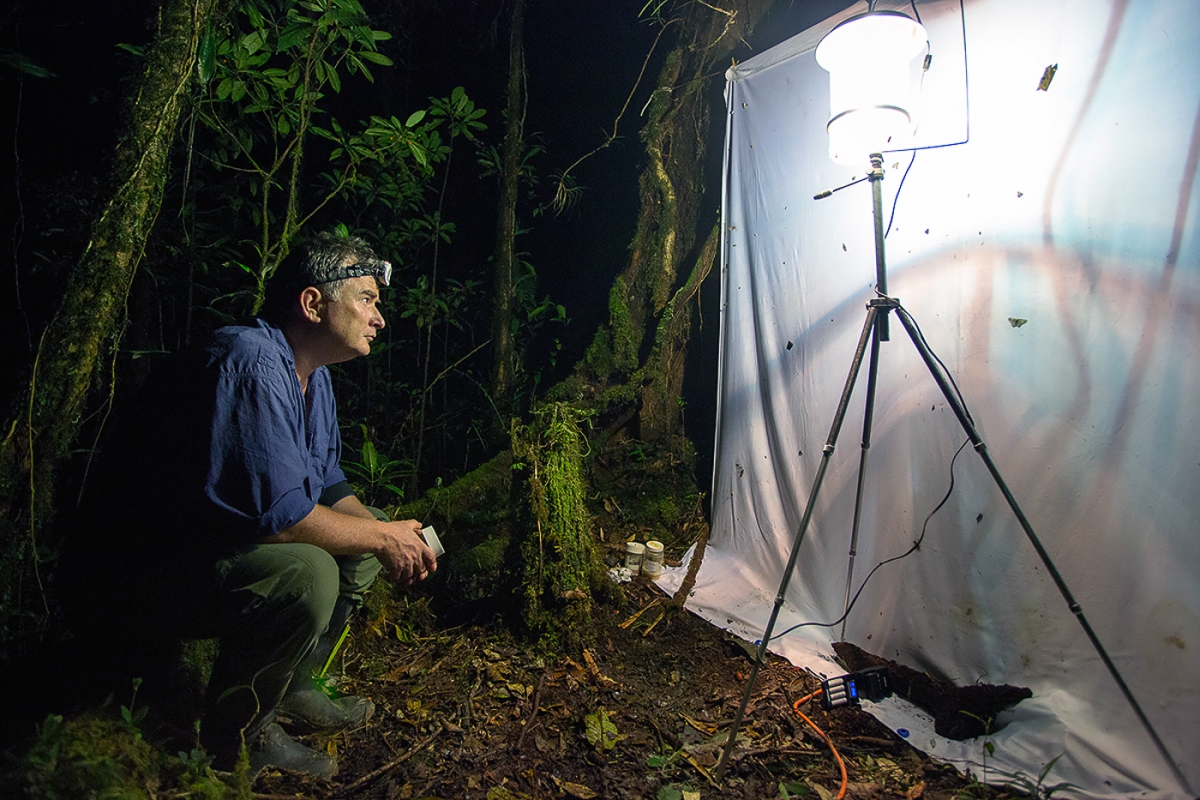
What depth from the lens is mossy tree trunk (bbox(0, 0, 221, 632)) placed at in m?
1.76

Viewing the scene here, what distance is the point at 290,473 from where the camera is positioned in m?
1.62

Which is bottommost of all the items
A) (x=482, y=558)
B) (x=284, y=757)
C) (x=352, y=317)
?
(x=284, y=757)

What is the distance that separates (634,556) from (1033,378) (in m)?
2.29

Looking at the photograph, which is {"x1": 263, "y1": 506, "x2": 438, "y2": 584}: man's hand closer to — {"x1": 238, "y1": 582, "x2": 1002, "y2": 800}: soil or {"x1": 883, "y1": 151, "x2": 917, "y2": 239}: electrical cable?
{"x1": 238, "y1": 582, "x2": 1002, "y2": 800}: soil

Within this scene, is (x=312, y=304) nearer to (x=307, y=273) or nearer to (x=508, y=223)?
(x=307, y=273)

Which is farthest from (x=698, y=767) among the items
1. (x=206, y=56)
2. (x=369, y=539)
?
(x=206, y=56)

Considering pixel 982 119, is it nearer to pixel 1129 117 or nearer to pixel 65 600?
pixel 1129 117

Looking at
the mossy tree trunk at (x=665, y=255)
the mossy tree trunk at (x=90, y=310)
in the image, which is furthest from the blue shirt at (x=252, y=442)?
the mossy tree trunk at (x=665, y=255)

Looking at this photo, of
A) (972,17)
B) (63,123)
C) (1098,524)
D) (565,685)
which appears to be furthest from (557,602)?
(63,123)

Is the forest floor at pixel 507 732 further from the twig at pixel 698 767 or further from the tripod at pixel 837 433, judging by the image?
the tripod at pixel 837 433

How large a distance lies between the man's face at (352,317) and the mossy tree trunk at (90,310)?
2.29ft

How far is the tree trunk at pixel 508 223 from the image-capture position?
4422 mm

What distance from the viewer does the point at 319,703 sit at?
6.80 ft

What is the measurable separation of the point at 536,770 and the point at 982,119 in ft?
10.1
